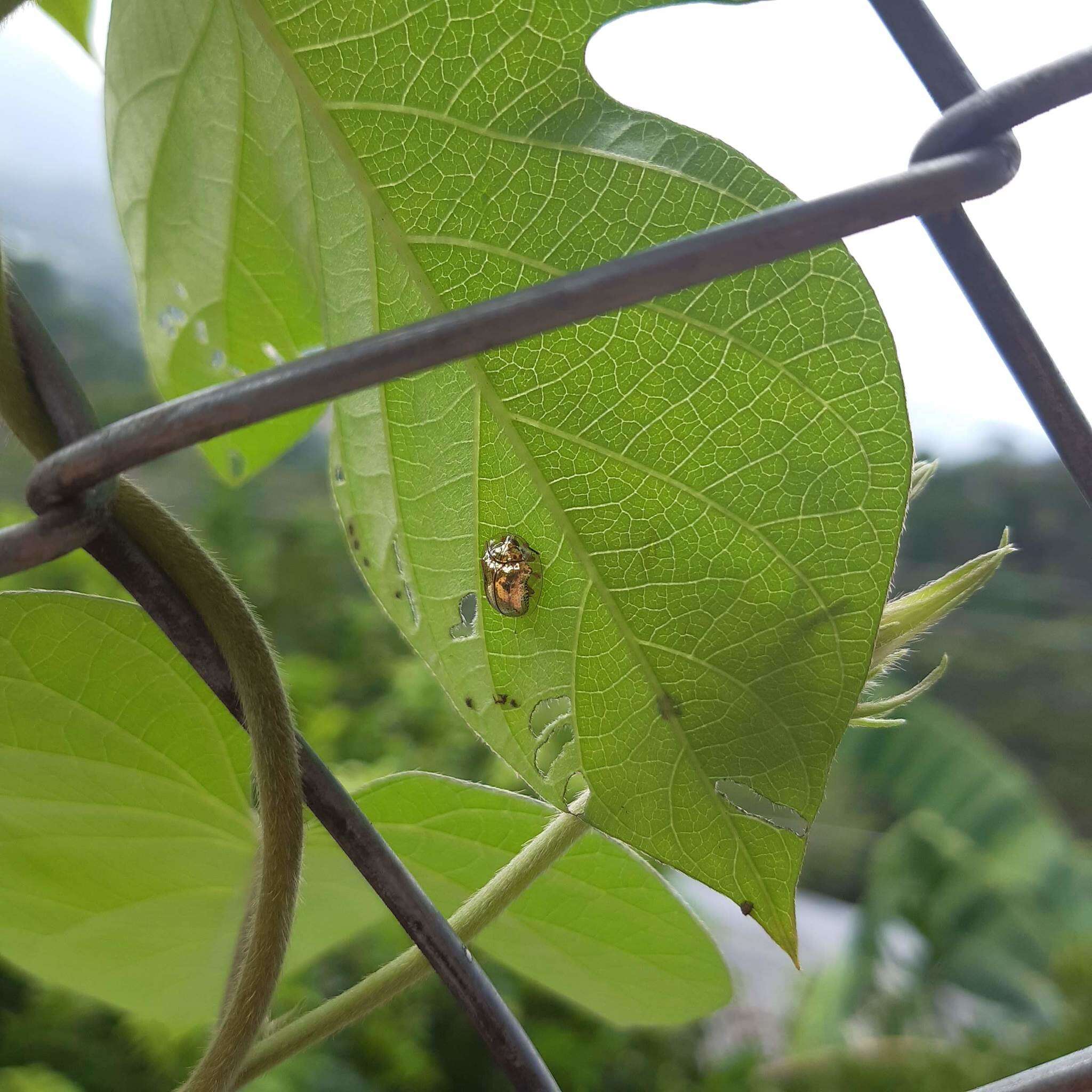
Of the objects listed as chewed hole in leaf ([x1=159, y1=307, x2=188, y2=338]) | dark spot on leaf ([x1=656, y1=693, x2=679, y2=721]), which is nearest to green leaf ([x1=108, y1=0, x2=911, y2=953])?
dark spot on leaf ([x1=656, y1=693, x2=679, y2=721])

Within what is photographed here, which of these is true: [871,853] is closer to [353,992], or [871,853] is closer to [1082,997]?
[1082,997]

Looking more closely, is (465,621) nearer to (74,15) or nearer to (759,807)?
(759,807)

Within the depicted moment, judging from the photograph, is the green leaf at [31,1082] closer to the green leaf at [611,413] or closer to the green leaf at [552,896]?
the green leaf at [552,896]

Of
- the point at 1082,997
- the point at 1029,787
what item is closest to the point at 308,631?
the point at 1082,997

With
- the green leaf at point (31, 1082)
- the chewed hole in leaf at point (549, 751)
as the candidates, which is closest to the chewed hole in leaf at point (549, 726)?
the chewed hole in leaf at point (549, 751)

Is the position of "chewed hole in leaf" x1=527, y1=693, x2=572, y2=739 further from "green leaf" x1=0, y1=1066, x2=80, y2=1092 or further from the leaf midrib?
"green leaf" x1=0, y1=1066, x2=80, y2=1092

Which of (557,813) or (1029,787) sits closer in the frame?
(557,813)
